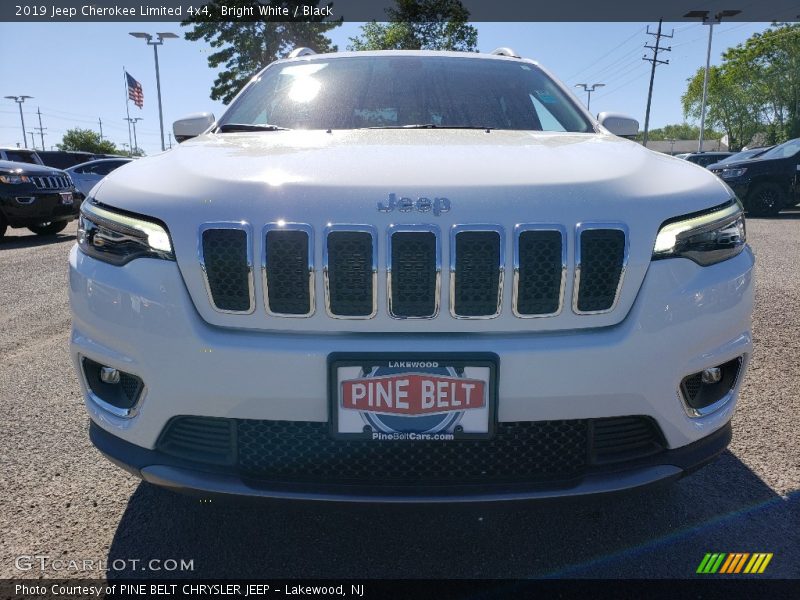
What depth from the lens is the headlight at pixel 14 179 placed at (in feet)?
31.1

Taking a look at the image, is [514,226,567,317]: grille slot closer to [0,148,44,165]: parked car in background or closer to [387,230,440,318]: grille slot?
[387,230,440,318]: grille slot

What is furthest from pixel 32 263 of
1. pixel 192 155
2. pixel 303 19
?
pixel 303 19

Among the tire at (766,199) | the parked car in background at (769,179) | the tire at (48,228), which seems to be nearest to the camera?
the tire at (48,228)

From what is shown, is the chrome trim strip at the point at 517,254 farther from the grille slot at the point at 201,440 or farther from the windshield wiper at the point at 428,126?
the windshield wiper at the point at 428,126

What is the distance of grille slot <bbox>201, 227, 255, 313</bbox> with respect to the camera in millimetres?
1526

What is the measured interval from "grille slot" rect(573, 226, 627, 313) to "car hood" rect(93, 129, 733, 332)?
0.02 m

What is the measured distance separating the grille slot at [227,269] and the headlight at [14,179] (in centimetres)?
986

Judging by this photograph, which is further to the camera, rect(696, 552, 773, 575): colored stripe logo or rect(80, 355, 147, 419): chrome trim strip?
rect(696, 552, 773, 575): colored stripe logo

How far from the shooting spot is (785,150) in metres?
12.4

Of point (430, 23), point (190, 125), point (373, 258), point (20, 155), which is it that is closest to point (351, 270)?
point (373, 258)

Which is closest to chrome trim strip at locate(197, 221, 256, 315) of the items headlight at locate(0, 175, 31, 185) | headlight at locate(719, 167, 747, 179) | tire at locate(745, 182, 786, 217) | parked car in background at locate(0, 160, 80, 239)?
parked car in background at locate(0, 160, 80, 239)

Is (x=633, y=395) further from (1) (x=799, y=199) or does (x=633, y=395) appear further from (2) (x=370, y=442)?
(1) (x=799, y=199)

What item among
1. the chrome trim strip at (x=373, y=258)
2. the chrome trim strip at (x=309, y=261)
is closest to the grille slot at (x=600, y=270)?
the chrome trim strip at (x=373, y=258)

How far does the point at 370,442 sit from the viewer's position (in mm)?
1546
